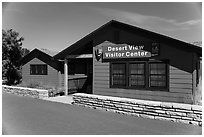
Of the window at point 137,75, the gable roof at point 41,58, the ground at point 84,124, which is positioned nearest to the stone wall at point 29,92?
the ground at point 84,124

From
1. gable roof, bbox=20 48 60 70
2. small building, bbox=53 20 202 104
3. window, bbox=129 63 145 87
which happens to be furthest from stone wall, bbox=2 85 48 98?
window, bbox=129 63 145 87

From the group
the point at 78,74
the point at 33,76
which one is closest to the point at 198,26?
the point at 78,74

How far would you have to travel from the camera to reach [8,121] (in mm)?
6281

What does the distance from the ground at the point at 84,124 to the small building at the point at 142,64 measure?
2390 millimetres

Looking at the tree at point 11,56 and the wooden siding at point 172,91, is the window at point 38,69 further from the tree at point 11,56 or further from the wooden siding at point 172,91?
the wooden siding at point 172,91

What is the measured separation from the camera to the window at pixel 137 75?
9.05m

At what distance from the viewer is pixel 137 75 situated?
9125 millimetres

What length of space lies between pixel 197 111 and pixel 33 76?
1407 centimetres

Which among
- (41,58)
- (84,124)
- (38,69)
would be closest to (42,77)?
(38,69)

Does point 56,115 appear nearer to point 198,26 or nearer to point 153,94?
point 153,94

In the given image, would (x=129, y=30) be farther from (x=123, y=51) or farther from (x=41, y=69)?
(x=41, y=69)

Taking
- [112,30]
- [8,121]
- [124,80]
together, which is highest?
[112,30]

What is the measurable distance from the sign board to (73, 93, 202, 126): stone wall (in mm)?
2398

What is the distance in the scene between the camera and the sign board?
29.4 feet
